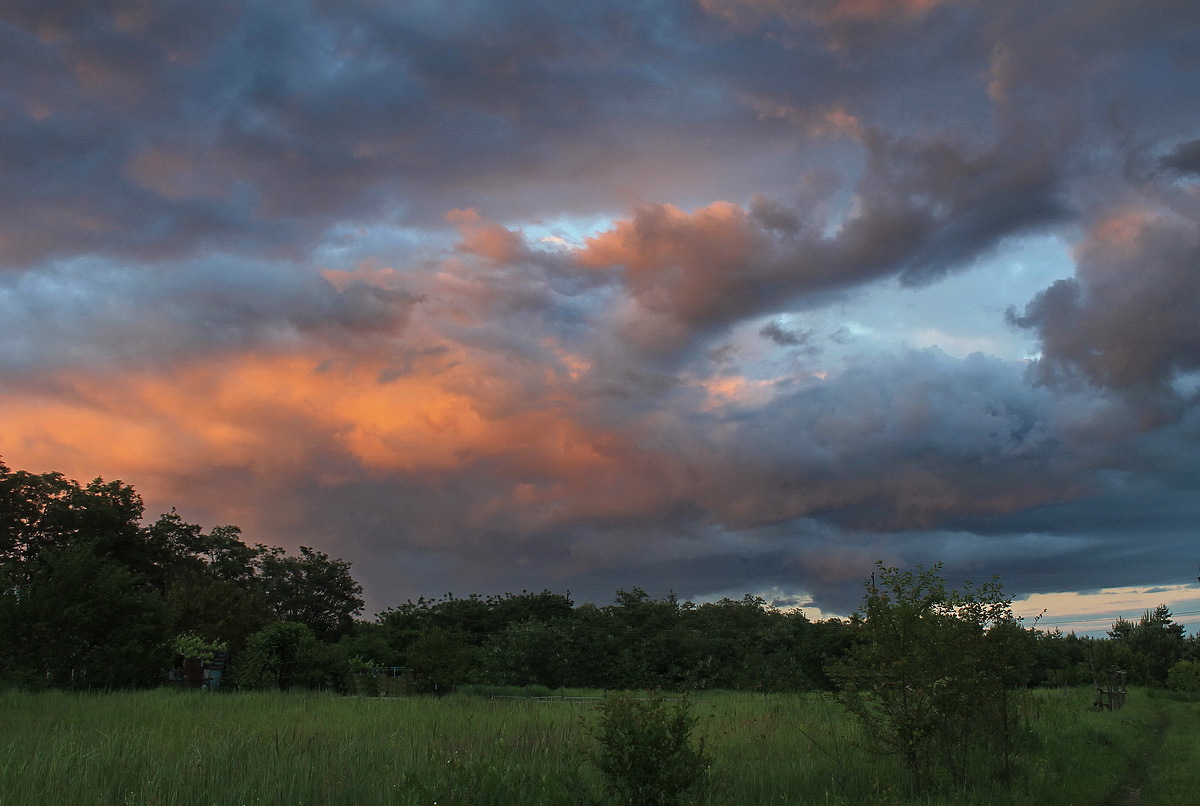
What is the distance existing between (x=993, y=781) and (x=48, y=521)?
4679 centimetres

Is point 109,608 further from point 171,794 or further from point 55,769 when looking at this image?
point 171,794

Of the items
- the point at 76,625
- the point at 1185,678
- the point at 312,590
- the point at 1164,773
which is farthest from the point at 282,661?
the point at 1185,678

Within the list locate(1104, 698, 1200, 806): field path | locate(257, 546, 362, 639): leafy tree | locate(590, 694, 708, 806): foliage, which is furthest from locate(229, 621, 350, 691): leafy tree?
locate(257, 546, 362, 639): leafy tree

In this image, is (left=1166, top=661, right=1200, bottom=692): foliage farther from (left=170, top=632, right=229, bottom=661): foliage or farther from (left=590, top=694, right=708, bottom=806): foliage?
(left=590, top=694, right=708, bottom=806): foliage

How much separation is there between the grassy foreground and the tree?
662 millimetres

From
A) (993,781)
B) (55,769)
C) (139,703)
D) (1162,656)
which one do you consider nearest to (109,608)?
(139,703)

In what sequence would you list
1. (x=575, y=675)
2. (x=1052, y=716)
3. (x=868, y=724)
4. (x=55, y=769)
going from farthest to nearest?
(x=575, y=675), (x=1052, y=716), (x=868, y=724), (x=55, y=769)

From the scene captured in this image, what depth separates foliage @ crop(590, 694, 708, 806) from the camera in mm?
8422

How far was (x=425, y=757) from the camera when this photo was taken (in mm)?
10102

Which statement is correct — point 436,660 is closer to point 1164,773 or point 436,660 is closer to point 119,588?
point 119,588

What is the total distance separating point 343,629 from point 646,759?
60.6 metres

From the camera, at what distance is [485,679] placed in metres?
37.4

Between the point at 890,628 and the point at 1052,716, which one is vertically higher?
the point at 890,628

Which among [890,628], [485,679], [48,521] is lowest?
[485,679]
